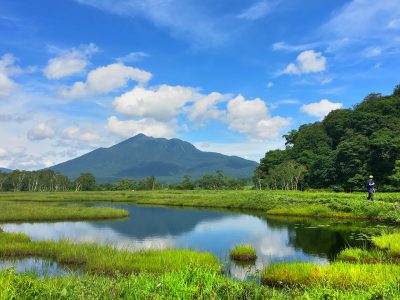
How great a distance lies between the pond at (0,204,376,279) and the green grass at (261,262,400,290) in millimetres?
1843

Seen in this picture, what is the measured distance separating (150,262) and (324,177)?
7271 cm

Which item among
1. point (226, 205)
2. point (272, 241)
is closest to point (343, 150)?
point (226, 205)

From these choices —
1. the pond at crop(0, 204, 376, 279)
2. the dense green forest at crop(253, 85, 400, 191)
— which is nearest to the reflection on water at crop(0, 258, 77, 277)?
the pond at crop(0, 204, 376, 279)

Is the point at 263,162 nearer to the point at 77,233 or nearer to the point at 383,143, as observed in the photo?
the point at 383,143

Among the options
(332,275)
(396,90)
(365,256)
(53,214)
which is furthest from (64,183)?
(332,275)

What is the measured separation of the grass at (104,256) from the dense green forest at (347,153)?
44681mm

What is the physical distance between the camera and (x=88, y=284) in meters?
10.5

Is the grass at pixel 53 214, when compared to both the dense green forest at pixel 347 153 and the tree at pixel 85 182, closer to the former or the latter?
the dense green forest at pixel 347 153

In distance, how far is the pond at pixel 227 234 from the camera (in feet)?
76.1

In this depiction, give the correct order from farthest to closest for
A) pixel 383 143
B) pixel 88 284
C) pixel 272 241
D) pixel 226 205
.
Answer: pixel 383 143
pixel 226 205
pixel 272 241
pixel 88 284

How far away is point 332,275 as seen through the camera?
14.2 metres

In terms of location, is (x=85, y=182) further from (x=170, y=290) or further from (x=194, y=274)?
(x=170, y=290)

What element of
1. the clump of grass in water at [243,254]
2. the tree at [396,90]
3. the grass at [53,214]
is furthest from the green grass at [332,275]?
the tree at [396,90]

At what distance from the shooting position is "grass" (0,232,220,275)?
17.0 m
